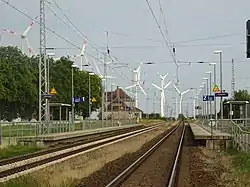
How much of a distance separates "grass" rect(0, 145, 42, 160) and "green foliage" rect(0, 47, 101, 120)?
3436 centimetres

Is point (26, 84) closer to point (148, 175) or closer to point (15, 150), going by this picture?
point (15, 150)

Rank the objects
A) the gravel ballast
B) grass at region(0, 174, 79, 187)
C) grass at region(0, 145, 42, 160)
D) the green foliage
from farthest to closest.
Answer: the green foliage, grass at region(0, 145, 42, 160), the gravel ballast, grass at region(0, 174, 79, 187)

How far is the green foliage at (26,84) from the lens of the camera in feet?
245

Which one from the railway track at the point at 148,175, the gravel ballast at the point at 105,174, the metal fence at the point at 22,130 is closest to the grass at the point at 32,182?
the gravel ballast at the point at 105,174

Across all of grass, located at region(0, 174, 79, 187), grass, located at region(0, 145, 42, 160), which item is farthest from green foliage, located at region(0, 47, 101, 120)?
grass, located at region(0, 174, 79, 187)

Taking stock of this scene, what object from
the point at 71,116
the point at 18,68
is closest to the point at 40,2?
the point at 71,116

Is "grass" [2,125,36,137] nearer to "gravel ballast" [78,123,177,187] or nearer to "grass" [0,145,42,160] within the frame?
"grass" [0,145,42,160]

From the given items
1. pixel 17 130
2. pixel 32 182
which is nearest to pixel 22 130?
pixel 17 130

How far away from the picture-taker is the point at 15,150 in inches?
1377

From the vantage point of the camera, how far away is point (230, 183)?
58.2ft

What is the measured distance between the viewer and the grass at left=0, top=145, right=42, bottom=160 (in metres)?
32.2

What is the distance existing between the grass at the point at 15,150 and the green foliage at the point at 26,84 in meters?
34.4

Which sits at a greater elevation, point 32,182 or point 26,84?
point 26,84

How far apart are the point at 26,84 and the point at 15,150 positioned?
44046 mm
